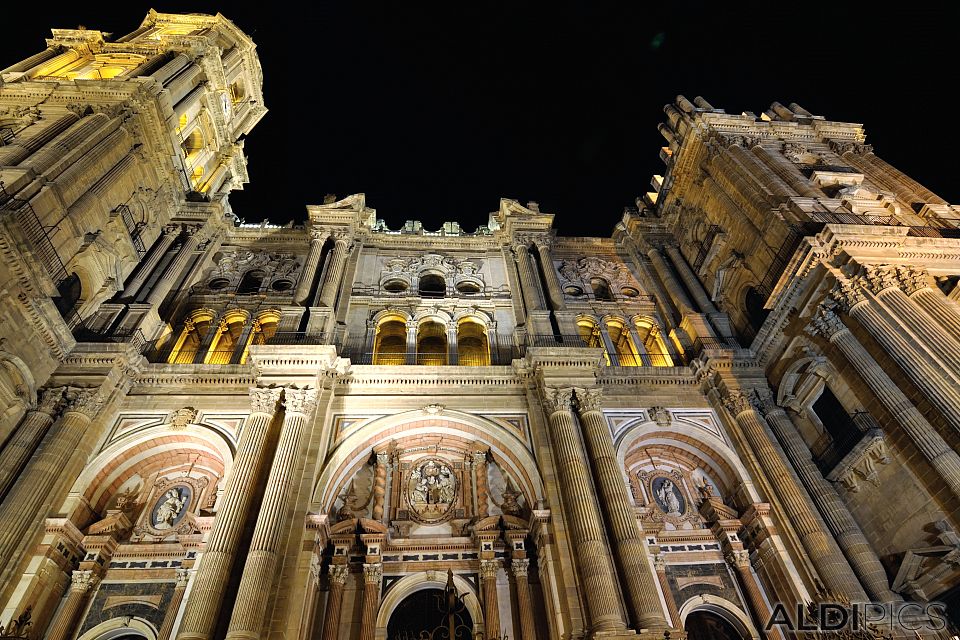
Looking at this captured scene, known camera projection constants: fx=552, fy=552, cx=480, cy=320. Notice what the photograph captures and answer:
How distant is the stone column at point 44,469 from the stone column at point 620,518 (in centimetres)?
1439

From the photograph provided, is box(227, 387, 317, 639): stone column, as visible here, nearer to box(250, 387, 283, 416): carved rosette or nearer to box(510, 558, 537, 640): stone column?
box(250, 387, 283, 416): carved rosette

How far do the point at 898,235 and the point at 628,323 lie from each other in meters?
9.35

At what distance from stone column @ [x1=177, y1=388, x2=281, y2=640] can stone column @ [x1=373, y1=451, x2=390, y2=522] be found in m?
3.50

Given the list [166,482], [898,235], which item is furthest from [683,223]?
[166,482]

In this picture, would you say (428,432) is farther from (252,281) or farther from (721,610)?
(252,281)

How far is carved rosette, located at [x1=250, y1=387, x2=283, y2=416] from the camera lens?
16.2 metres

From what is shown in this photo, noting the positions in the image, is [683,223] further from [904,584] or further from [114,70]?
[114,70]

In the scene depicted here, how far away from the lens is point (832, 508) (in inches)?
598

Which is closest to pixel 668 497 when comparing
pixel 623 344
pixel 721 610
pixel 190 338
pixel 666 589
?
pixel 666 589

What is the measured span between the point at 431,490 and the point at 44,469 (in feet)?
33.9

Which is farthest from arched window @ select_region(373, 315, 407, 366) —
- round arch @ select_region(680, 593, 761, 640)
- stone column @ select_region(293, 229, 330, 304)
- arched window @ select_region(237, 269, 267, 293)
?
round arch @ select_region(680, 593, 761, 640)

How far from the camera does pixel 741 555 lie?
620 inches

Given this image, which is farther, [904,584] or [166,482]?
[166,482]

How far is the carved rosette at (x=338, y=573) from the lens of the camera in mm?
14688
